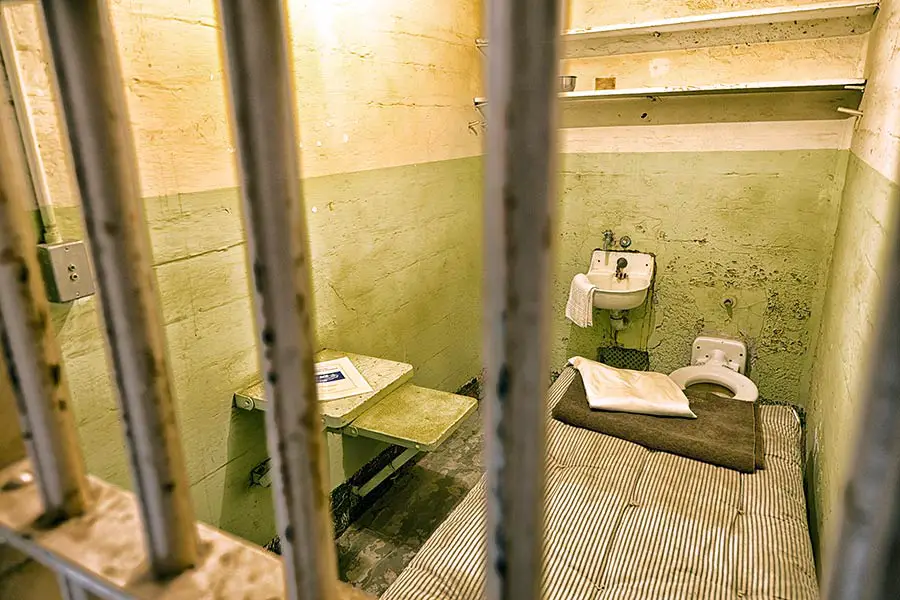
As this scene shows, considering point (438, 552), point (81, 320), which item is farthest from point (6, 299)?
point (438, 552)

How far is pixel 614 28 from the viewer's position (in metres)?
3.13

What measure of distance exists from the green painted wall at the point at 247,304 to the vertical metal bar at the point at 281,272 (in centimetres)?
154

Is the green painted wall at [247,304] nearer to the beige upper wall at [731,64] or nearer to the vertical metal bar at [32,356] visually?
the beige upper wall at [731,64]

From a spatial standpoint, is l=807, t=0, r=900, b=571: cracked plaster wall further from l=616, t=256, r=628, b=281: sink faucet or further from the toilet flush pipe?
the toilet flush pipe

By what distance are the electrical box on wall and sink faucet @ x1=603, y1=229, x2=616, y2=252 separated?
3.15 metres

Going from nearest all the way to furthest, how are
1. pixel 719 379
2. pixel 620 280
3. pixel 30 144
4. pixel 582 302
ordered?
pixel 30 144 → pixel 719 379 → pixel 582 302 → pixel 620 280

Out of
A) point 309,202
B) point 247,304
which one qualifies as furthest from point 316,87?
point 247,304

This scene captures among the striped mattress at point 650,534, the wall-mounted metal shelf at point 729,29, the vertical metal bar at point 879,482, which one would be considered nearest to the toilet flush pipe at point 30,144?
the striped mattress at point 650,534

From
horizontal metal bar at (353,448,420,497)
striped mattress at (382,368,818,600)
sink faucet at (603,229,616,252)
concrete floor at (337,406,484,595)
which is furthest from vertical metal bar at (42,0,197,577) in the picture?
sink faucet at (603,229,616,252)

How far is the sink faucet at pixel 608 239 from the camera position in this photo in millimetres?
3848

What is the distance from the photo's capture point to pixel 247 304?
2197 mm

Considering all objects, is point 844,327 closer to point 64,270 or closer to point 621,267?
point 621,267

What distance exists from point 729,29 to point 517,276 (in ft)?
12.0

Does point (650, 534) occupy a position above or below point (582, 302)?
below
